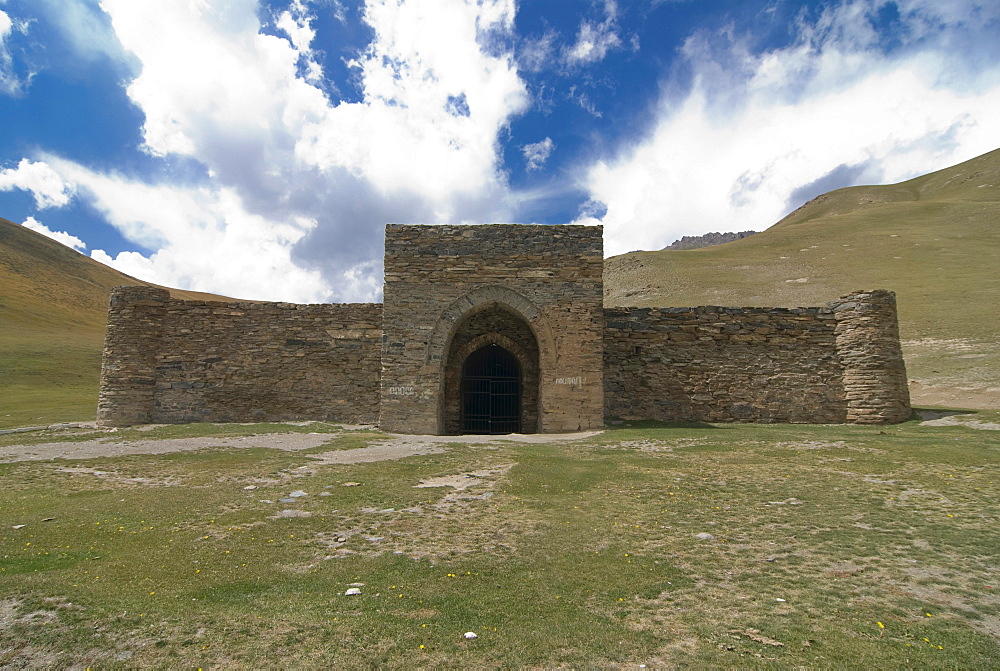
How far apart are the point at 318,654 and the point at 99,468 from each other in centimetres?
757

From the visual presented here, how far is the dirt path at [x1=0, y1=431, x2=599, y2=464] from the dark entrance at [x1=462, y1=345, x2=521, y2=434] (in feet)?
9.06

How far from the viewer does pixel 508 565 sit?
4.32 metres

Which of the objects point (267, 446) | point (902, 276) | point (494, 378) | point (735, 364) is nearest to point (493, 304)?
point (494, 378)

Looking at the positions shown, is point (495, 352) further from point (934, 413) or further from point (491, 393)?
point (934, 413)

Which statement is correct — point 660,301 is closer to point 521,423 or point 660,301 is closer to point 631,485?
point 521,423

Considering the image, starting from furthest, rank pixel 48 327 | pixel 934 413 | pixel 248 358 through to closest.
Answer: pixel 48 327, pixel 248 358, pixel 934 413

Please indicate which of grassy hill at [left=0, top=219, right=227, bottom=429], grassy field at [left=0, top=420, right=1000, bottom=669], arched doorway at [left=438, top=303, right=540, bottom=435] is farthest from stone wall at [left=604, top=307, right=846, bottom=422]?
grassy hill at [left=0, top=219, right=227, bottom=429]

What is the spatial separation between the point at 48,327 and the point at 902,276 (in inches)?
2726

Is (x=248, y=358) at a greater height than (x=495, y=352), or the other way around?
(x=495, y=352)

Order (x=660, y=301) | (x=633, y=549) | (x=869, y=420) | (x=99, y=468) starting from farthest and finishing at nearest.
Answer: (x=660, y=301), (x=869, y=420), (x=99, y=468), (x=633, y=549)

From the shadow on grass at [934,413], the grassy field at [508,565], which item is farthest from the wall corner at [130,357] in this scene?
the shadow on grass at [934,413]

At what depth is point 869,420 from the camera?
1369 cm

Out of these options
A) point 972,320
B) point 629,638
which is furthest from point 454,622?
point 972,320

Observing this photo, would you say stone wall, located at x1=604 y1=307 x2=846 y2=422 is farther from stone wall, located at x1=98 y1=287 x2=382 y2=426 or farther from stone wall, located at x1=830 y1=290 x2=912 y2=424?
stone wall, located at x1=98 y1=287 x2=382 y2=426
